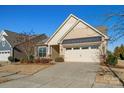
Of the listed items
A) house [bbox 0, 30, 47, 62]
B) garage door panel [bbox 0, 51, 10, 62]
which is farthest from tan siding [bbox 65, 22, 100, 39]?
garage door panel [bbox 0, 51, 10, 62]

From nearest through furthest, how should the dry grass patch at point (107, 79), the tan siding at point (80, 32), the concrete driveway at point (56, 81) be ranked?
the concrete driveway at point (56, 81), the dry grass patch at point (107, 79), the tan siding at point (80, 32)

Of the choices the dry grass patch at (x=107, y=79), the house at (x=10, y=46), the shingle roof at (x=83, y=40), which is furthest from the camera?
the house at (x=10, y=46)

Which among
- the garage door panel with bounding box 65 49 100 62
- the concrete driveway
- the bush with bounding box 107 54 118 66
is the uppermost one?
the garage door panel with bounding box 65 49 100 62

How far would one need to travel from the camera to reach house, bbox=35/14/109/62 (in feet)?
85.9

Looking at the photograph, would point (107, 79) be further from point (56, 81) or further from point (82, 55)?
point (82, 55)

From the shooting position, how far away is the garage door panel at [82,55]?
86.2 feet

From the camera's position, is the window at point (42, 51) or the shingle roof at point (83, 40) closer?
the shingle roof at point (83, 40)

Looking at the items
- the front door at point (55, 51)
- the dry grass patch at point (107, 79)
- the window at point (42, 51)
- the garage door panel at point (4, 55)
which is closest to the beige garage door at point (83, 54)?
the front door at point (55, 51)

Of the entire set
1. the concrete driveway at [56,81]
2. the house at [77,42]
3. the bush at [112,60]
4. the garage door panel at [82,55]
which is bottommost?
the concrete driveway at [56,81]

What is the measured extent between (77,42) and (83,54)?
189 cm

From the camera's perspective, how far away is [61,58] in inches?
1109

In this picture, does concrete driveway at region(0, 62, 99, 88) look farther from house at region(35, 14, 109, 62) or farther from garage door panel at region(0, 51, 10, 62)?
garage door panel at region(0, 51, 10, 62)

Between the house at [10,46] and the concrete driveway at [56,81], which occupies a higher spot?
the house at [10,46]

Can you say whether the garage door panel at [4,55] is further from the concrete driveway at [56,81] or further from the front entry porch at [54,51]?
the concrete driveway at [56,81]
